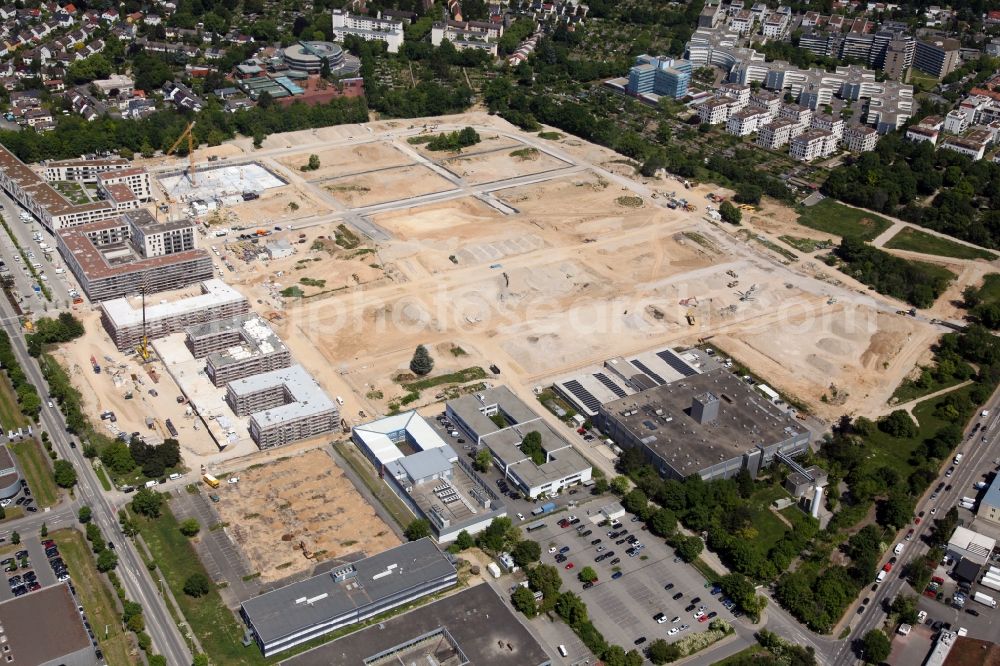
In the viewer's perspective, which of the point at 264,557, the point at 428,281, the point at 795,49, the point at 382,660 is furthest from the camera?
the point at 795,49

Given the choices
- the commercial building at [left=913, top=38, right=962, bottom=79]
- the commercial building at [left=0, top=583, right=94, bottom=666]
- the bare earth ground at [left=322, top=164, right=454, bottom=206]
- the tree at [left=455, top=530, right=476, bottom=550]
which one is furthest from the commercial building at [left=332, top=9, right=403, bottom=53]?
the commercial building at [left=0, top=583, right=94, bottom=666]

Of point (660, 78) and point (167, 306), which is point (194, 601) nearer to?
point (167, 306)

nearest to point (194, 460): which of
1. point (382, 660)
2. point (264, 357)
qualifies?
point (264, 357)

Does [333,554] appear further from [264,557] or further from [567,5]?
[567,5]

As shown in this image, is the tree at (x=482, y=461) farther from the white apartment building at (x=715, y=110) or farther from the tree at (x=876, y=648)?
the white apartment building at (x=715, y=110)

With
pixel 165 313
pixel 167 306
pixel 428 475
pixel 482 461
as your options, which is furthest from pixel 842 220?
pixel 165 313

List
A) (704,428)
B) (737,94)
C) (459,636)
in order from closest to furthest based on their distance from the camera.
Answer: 1. (459,636)
2. (704,428)
3. (737,94)
